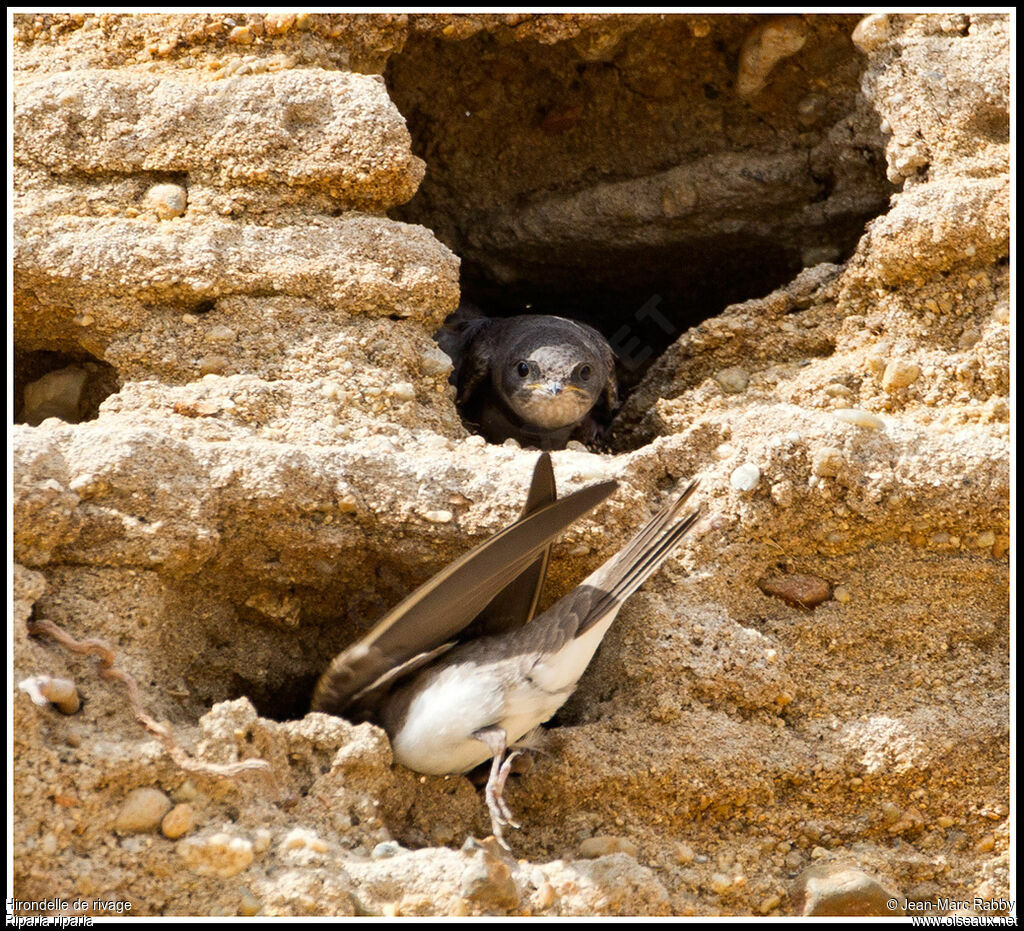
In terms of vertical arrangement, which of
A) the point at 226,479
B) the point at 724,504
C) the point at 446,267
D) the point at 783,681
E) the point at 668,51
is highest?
the point at 668,51

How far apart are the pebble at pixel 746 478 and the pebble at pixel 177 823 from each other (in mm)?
1254

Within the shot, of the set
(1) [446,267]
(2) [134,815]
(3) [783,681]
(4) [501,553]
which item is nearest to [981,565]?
(3) [783,681]

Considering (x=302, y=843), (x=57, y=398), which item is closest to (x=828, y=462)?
(x=302, y=843)

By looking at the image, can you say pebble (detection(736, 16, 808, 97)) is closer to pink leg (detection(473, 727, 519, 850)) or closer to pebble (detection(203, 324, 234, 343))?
pebble (detection(203, 324, 234, 343))

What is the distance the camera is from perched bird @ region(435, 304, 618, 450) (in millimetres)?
3400

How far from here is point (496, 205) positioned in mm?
3826

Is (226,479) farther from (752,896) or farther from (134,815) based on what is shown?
(752,896)

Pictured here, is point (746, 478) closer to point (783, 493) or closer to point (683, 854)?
point (783, 493)

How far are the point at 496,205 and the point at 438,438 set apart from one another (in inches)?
52.3

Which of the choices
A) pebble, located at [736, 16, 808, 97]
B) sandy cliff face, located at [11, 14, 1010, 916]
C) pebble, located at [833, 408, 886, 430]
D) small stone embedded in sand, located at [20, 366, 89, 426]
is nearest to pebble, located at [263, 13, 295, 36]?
sandy cliff face, located at [11, 14, 1010, 916]

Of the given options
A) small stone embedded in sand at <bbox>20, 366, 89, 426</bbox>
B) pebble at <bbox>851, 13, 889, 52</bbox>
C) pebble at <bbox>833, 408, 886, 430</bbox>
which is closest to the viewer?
pebble at <bbox>833, 408, 886, 430</bbox>

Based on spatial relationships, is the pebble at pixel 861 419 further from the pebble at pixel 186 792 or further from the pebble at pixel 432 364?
the pebble at pixel 186 792

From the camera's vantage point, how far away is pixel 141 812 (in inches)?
81.4

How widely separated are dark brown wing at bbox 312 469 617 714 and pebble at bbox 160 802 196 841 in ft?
Answer: 1.34
